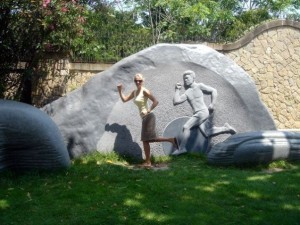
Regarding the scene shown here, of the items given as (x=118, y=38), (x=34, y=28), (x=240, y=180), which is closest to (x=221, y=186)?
(x=240, y=180)

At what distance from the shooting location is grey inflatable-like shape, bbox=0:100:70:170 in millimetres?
6336

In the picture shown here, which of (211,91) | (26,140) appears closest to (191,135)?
(211,91)

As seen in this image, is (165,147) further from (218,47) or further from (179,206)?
(218,47)

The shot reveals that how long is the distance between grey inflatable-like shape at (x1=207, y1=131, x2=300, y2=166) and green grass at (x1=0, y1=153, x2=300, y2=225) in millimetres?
172

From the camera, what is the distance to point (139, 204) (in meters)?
5.27

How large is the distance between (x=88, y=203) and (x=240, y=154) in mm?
2868

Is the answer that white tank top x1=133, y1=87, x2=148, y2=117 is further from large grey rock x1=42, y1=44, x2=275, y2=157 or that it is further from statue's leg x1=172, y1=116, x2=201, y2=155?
statue's leg x1=172, y1=116, x2=201, y2=155

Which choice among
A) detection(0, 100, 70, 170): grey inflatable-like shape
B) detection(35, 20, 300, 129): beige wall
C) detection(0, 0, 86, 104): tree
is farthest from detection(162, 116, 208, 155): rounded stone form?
detection(35, 20, 300, 129): beige wall

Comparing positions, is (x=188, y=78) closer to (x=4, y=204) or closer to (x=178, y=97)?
(x=178, y=97)

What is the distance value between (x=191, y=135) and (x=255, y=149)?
1658 millimetres

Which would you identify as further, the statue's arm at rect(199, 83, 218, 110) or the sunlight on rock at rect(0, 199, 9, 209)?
the statue's arm at rect(199, 83, 218, 110)

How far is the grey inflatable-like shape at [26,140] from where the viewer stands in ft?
20.8

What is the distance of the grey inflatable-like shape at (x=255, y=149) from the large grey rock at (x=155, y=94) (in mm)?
1366

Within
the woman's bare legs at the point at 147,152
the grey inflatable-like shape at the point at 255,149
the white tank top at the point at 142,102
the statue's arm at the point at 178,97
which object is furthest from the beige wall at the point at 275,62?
the woman's bare legs at the point at 147,152
